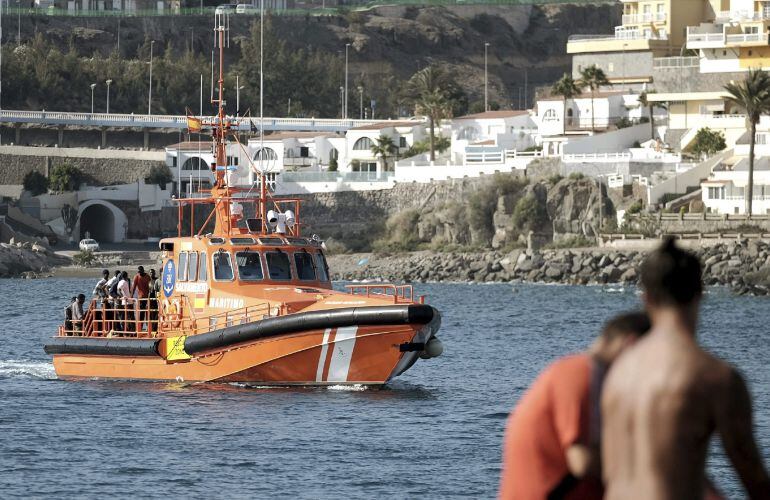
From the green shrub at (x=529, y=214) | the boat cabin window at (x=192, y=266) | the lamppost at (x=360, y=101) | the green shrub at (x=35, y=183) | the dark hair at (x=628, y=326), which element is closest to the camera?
the dark hair at (x=628, y=326)

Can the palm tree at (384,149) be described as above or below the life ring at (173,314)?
above

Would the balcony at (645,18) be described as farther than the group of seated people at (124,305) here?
Yes

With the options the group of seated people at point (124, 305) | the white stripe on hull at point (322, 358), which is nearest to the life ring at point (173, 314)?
the group of seated people at point (124, 305)

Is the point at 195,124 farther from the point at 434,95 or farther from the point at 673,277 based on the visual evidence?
the point at 434,95

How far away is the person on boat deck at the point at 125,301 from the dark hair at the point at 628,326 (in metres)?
23.4

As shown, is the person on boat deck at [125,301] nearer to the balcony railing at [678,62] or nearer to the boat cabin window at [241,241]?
the boat cabin window at [241,241]

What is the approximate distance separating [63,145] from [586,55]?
33.1 metres

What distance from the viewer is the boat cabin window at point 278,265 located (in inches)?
1126

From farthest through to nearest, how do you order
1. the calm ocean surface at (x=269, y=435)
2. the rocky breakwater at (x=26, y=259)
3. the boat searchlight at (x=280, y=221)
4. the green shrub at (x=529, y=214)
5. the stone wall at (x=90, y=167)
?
the stone wall at (x=90, y=167)
the rocky breakwater at (x=26, y=259)
the green shrub at (x=529, y=214)
the boat searchlight at (x=280, y=221)
the calm ocean surface at (x=269, y=435)

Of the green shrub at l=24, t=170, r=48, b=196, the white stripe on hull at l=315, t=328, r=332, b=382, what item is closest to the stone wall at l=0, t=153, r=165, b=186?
the green shrub at l=24, t=170, r=48, b=196

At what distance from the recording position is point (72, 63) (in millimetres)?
127375

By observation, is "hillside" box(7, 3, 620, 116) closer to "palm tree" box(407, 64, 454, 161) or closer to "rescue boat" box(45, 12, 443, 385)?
"palm tree" box(407, 64, 454, 161)

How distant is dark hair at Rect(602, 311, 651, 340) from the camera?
673cm

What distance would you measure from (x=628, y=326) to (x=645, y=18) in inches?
3990
